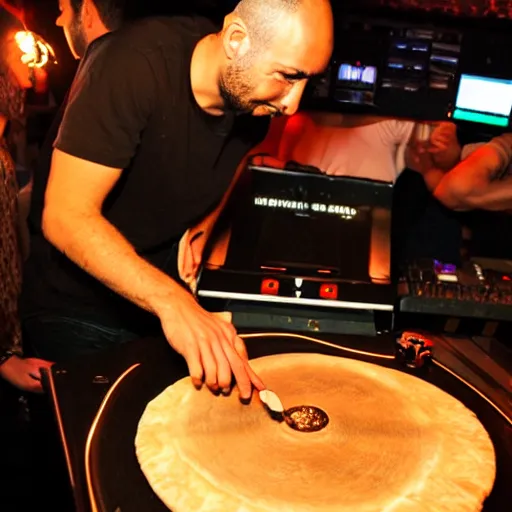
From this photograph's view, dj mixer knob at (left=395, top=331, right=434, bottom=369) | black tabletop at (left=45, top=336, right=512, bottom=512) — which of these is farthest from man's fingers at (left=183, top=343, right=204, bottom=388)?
dj mixer knob at (left=395, top=331, right=434, bottom=369)

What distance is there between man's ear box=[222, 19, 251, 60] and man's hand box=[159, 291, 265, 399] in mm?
560

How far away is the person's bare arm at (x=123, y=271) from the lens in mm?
1104

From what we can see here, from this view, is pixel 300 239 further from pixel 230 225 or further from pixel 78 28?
pixel 78 28

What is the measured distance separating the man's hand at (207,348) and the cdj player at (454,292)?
37.9 inches

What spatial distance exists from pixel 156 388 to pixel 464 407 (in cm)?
60

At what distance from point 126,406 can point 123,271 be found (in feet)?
0.90

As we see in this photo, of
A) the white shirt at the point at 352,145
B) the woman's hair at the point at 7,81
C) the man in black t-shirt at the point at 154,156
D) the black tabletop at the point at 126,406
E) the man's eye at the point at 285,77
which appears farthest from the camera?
the white shirt at the point at 352,145

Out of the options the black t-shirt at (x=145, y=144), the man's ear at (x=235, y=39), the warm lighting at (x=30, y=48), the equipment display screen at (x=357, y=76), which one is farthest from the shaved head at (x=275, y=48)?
the equipment display screen at (x=357, y=76)

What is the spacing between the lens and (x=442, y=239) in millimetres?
2623

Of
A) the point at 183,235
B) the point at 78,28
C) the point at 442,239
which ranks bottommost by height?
the point at 442,239

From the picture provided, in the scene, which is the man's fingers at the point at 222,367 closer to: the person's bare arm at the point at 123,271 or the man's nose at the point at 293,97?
the person's bare arm at the point at 123,271

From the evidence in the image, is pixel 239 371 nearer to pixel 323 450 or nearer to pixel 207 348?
pixel 207 348

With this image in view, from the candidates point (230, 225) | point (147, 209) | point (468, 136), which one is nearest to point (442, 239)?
point (468, 136)

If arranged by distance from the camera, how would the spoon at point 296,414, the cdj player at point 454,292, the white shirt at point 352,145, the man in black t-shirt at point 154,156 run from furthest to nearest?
the white shirt at point 352,145 → the cdj player at point 454,292 → the man in black t-shirt at point 154,156 → the spoon at point 296,414
